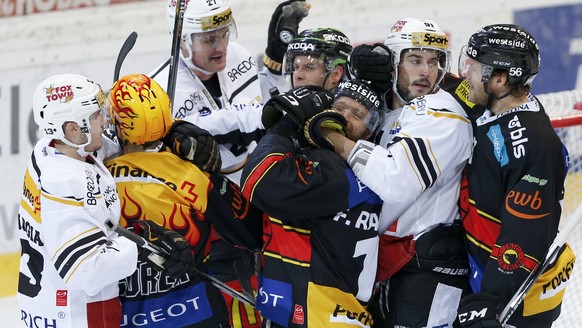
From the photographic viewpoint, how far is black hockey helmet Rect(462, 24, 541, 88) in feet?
11.4

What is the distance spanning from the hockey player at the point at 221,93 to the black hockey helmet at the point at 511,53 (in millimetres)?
1113

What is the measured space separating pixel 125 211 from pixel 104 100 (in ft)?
1.29

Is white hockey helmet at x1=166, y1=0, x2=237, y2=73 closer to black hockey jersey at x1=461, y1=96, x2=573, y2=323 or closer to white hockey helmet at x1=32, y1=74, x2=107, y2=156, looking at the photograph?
white hockey helmet at x1=32, y1=74, x2=107, y2=156

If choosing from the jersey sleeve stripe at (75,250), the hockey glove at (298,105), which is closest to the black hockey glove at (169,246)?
the jersey sleeve stripe at (75,250)

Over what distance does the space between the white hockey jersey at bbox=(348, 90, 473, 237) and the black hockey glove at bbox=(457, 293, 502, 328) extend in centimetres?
33

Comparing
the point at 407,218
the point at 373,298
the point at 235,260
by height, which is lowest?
the point at 235,260

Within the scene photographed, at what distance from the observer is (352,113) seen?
3.67 m

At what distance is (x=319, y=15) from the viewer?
21.4 feet

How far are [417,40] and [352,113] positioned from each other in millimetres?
452

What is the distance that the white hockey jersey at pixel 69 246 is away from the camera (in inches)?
132

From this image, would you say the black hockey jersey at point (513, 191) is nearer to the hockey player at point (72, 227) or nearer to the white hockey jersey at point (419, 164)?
the white hockey jersey at point (419, 164)

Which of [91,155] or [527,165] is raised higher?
[527,165]

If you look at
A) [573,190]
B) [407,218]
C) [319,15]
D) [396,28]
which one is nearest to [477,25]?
[319,15]

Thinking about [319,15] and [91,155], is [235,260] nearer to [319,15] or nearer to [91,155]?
[91,155]
